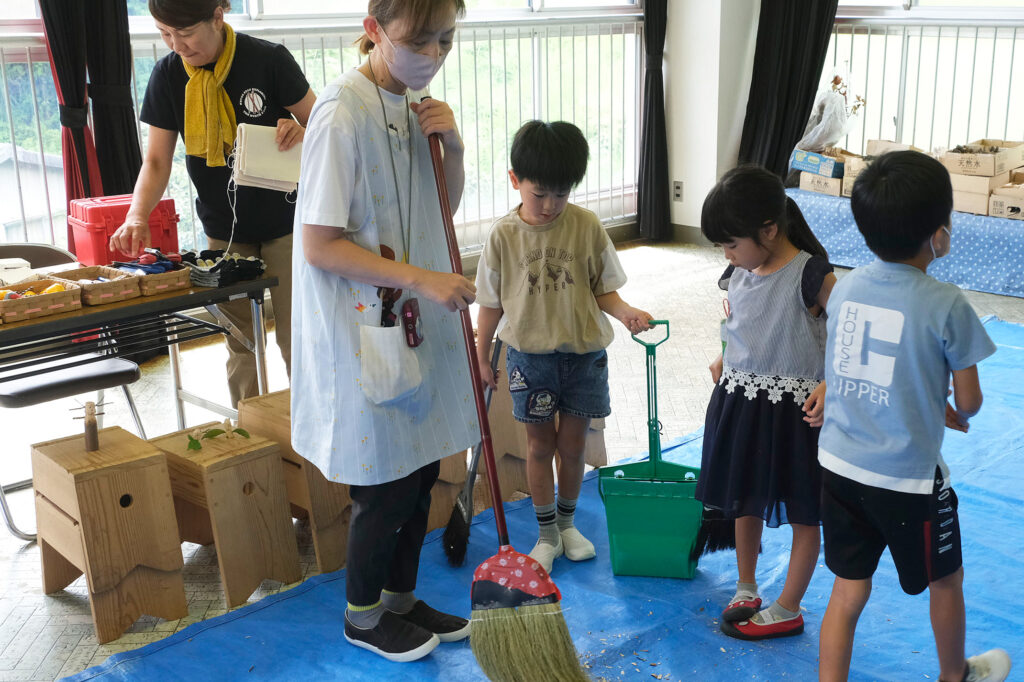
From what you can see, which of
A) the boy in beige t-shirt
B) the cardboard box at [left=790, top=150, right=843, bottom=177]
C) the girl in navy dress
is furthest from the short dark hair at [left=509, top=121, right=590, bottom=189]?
the cardboard box at [left=790, top=150, right=843, bottom=177]

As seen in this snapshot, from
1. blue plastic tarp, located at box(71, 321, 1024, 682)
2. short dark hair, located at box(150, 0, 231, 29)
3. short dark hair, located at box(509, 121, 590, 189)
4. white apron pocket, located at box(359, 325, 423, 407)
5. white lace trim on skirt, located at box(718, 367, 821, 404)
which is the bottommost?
blue plastic tarp, located at box(71, 321, 1024, 682)

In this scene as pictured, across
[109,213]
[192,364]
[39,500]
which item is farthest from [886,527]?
[192,364]

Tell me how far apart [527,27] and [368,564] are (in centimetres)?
409

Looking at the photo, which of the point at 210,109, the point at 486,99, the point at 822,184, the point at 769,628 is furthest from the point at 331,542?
the point at 822,184

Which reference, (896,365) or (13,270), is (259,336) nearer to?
(13,270)

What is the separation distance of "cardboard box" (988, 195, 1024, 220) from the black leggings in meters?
3.82

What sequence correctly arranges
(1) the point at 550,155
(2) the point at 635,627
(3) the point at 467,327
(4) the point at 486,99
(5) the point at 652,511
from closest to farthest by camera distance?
(3) the point at 467,327, (1) the point at 550,155, (2) the point at 635,627, (5) the point at 652,511, (4) the point at 486,99

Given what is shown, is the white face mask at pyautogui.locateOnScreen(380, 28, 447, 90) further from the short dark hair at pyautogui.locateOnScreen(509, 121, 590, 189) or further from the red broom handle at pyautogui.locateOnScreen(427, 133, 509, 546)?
the short dark hair at pyautogui.locateOnScreen(509, 121, 590, 189)

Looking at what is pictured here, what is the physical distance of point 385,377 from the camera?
69.9 inches

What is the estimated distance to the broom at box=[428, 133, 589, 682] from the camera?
1796 millimetres

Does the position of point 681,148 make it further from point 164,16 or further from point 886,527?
point 886,527

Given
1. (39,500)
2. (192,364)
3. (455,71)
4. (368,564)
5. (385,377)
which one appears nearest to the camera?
(385,377)

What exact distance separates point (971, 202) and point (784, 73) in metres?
1.39

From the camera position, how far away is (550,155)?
208 cm
